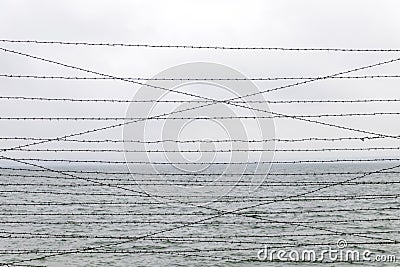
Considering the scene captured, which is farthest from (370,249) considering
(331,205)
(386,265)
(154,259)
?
(331,205)

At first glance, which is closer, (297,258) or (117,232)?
(297,258)

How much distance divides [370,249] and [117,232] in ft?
51.5

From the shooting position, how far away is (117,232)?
124ft

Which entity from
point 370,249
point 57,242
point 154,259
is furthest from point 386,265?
point 57,242

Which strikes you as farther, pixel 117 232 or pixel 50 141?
pixel 117 232

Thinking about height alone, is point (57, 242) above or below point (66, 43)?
below

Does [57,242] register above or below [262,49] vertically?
below

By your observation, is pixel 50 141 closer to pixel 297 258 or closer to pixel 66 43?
pixel 66 43

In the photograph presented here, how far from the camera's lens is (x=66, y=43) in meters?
6.65

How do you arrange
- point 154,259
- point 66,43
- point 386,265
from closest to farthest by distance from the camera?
point 66,43, point 386,265, point 154,259

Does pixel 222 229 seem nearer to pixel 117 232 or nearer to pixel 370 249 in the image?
pixel 117 232

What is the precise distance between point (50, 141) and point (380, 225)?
111 ft

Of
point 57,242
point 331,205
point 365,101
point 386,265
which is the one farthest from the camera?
point 331,205

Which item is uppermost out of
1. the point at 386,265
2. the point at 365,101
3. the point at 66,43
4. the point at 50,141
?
the point at 66,43
